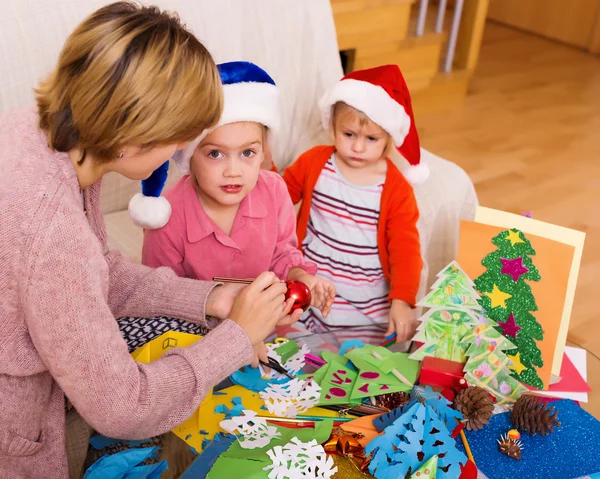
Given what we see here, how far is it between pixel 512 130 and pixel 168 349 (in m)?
2.82

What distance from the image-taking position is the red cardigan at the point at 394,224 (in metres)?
1.59

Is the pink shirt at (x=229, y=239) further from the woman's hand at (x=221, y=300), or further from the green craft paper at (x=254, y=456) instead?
the green craft paper at (x=254, y=456)

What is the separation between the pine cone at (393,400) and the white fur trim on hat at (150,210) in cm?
52

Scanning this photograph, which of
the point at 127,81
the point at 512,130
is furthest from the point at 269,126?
the point at 512,130

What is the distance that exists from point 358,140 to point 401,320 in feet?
1.36

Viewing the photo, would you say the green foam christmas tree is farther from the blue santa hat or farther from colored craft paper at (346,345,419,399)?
the blue santa hat

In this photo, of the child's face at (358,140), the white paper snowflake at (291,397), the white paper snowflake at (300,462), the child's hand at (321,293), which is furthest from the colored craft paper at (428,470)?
the child's face at (358,140)

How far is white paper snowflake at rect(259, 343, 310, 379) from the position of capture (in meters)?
1.21

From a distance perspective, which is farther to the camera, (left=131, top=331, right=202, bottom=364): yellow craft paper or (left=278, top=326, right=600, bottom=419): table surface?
(left=278, top=326, right=600, bottom=419): table surface

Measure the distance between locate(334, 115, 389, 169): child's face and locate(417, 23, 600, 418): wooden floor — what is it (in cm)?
98

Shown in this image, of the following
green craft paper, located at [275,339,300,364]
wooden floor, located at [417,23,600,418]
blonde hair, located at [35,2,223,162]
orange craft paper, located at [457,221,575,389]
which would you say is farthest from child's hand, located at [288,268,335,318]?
wooden floor, located at [417,23,600,418]

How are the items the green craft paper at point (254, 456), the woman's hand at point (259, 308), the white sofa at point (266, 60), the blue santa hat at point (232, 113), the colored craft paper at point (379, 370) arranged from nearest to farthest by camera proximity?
the green craft paper at point (254, 456), the woman's hand at point (259, 308), the colored craft paper at point (379, 370), the blue santa hat at point (232, 113), the white sofa at point (266, 60)

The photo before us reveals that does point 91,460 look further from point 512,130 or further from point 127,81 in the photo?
point 512,130

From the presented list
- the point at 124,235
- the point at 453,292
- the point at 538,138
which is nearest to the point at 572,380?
the point at 453,292
